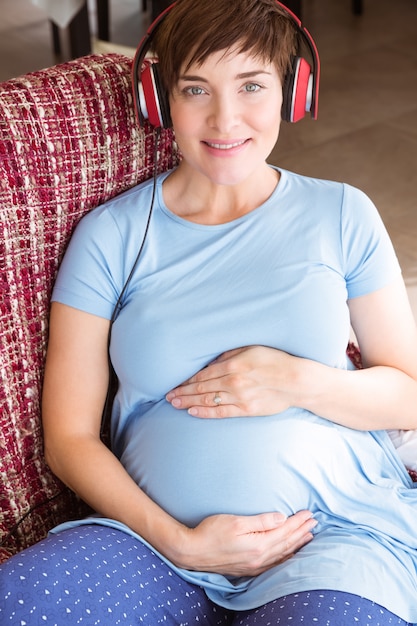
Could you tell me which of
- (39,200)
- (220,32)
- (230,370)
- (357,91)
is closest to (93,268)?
(39,200)

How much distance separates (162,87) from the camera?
1263 mm

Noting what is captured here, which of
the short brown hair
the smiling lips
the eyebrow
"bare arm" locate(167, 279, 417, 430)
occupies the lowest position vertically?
"bare arm" locate(167, 279, 417, 430)

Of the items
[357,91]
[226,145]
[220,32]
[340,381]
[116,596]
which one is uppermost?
[220,32]

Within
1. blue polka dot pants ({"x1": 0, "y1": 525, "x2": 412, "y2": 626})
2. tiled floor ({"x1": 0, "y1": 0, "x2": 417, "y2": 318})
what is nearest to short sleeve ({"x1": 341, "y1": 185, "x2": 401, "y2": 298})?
blue polka dot pants ({"x1": 0, "y1": 525, "x2": 412, "y2": 626})

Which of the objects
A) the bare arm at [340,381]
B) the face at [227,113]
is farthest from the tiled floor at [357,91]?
the face at [227,113]

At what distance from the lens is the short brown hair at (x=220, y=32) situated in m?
1.20

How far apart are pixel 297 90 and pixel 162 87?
19 cm

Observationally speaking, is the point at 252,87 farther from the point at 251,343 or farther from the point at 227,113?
the point at 251,343

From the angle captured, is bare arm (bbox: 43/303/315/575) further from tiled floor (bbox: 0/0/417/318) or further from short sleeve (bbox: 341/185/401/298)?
tiled floor (bbox: 0/0/417/318)

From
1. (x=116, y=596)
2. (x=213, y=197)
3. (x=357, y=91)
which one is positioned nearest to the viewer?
(x=116, y=596)

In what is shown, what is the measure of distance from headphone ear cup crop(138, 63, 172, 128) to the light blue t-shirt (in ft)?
0.39

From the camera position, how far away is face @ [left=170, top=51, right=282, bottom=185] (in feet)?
4.01

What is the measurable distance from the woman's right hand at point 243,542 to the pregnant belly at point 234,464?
23 millimetres

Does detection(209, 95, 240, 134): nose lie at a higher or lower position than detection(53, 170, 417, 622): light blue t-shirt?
higher
